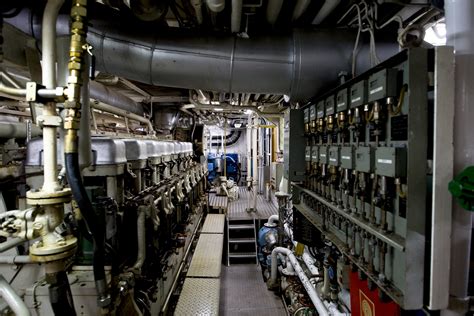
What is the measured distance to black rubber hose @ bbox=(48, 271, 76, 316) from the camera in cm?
115

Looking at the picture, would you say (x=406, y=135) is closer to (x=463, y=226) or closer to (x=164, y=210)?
(x=463, y=226)

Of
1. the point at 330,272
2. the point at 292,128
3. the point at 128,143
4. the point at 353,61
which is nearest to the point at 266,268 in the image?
the point at 330,272

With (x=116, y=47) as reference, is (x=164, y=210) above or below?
below

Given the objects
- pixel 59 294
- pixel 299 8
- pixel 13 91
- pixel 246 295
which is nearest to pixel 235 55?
pixel 299 8

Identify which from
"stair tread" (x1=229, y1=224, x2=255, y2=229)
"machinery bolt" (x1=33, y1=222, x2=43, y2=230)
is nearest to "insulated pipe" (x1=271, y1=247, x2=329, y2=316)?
"stair tread" (x1=229, y1=224, x2=255, y2=229)

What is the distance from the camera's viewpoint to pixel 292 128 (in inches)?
103

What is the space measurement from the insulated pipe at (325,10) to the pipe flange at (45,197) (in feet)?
5.80

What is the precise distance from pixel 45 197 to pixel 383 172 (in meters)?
1.48

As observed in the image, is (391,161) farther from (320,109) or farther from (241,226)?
(241,226)

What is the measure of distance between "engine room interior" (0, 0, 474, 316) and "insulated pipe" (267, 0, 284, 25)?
14 millimetres

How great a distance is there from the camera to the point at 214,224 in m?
A: 5.15

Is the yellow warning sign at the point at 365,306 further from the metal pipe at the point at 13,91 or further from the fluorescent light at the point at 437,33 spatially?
the metal pipe at the point at 13,91

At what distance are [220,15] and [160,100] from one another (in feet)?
9.98

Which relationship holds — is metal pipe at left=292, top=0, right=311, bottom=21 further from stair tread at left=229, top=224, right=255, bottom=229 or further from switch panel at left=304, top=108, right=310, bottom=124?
stair tread at left=229, top=224, right=255, bottom=229
